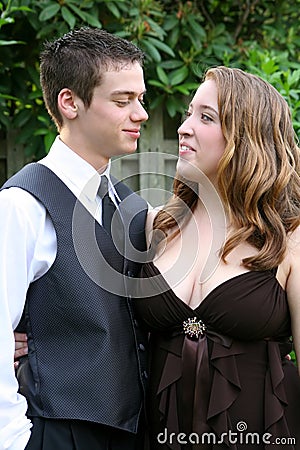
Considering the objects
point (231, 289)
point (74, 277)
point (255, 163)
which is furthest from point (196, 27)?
point (74, 277)

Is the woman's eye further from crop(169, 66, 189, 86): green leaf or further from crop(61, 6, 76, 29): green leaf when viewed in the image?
crop(169, 66, 189, 86): green leaf

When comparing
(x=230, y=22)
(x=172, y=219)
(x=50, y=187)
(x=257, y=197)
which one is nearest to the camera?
(x=50, y=187)

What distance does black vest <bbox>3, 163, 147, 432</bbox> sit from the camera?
2.33 metres

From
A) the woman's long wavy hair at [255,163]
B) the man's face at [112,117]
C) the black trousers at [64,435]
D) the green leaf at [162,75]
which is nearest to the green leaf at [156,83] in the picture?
the green leaf at [162,75]

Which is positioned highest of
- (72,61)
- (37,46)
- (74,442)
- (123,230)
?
(37,46)

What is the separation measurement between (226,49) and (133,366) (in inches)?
89.1

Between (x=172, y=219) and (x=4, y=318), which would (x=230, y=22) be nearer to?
(x=172, y=219)

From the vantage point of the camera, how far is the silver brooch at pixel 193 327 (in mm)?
2502

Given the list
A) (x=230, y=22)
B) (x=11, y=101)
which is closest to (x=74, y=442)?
(x=11, y=101)

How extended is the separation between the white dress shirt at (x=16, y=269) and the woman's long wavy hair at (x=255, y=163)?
0.60 metres

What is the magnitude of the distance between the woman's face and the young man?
8.0 inches

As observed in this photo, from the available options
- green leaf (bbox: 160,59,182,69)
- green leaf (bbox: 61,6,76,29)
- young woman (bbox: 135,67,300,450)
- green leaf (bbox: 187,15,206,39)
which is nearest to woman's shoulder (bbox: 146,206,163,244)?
young woman (bbox: 135,67,300,450)

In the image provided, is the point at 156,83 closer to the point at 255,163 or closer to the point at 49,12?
the point at 49,12

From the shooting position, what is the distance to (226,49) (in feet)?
14.0
